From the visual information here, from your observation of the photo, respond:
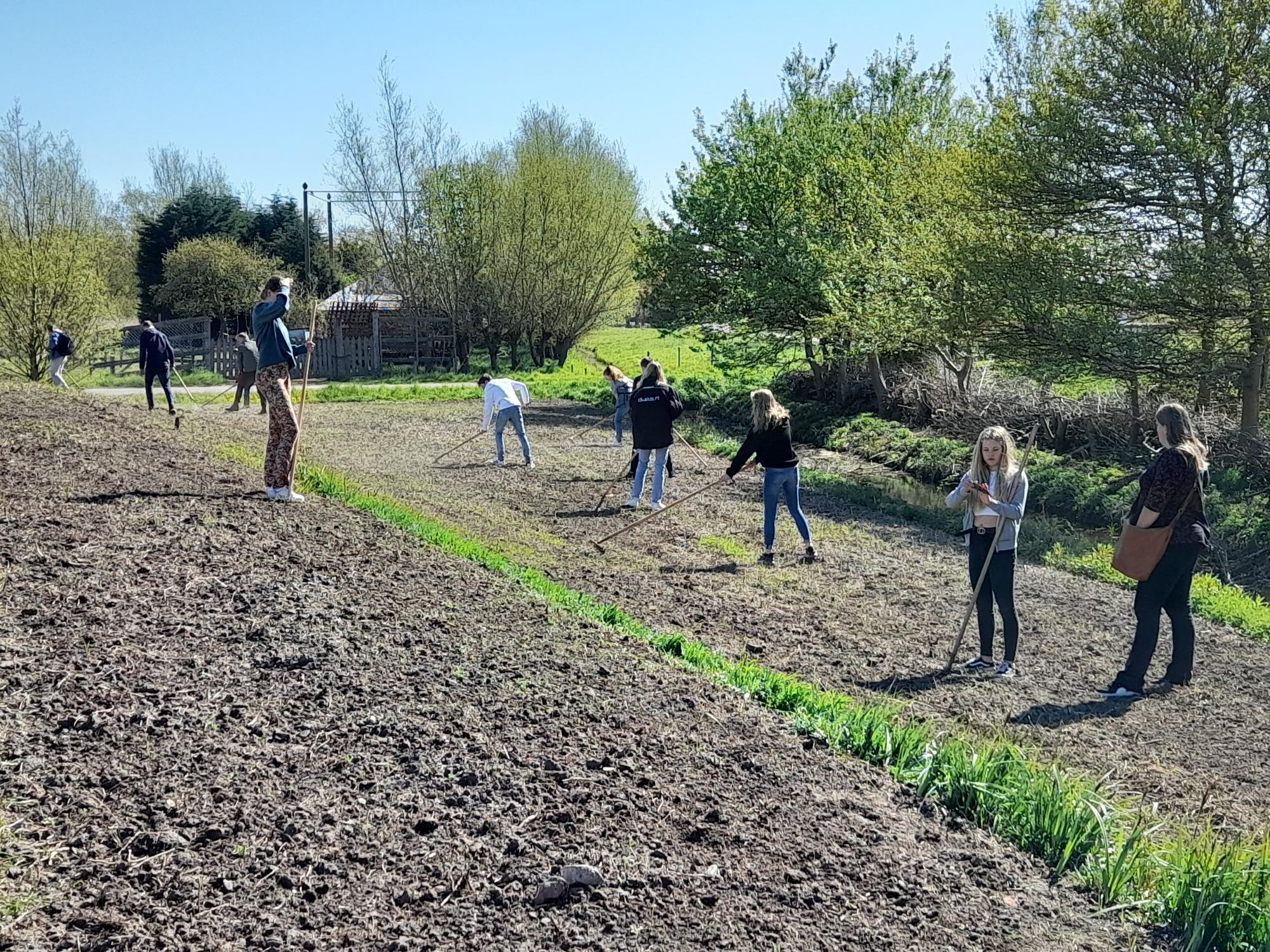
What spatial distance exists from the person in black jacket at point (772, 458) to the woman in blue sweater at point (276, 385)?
4.50 m

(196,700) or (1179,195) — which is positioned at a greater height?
(1179,195)

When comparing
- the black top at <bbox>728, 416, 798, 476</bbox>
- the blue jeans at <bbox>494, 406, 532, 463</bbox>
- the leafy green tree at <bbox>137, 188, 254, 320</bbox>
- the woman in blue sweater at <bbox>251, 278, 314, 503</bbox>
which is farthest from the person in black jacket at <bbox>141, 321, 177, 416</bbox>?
the leafy green tree at <bbox>137, 188, 254, 320</bbox>

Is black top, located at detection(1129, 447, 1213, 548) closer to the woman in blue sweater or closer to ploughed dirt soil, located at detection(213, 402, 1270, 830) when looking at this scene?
ploughed dirt soil, located at detection(213, 402, 1270, 830)

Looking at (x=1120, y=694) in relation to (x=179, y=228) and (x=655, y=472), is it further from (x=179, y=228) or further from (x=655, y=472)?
(x=179, y=228)

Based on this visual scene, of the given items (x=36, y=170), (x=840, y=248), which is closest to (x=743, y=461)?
(x=840, y=248)

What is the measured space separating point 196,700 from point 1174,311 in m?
16.6

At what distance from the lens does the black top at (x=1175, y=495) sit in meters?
7.48

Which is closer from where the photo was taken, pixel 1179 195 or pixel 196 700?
pixel 196 700

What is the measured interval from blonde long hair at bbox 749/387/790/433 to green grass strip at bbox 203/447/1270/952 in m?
4.16

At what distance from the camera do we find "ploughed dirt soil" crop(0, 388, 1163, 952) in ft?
12.4

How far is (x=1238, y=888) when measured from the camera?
423cm

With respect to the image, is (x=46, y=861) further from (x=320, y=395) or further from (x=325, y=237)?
(x=325, y=237)

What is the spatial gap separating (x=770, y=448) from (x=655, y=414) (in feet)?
7.67

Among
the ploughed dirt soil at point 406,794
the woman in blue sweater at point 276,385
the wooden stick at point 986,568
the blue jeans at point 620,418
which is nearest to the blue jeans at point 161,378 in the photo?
the blue jeans at point 620,418
